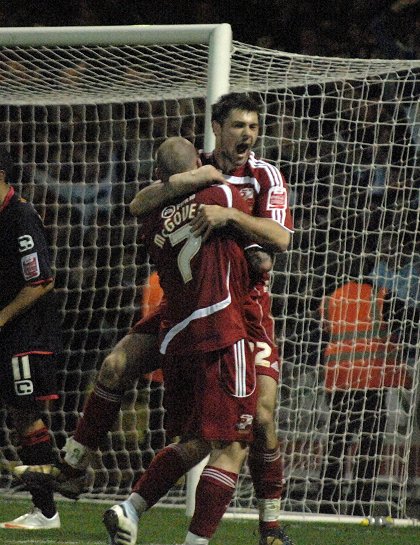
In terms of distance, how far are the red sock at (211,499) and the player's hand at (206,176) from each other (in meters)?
1.03

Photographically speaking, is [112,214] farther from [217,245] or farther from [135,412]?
[217,245]

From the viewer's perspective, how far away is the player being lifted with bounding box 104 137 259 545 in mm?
5148

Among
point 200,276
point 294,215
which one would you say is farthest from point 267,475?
point 294,215

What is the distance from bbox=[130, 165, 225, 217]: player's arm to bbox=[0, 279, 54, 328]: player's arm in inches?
45.5

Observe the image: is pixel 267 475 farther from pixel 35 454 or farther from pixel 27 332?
pixel 27 332

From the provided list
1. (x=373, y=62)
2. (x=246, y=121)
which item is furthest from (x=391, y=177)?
(x=246, y=121)

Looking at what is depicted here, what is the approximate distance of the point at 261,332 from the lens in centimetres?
571

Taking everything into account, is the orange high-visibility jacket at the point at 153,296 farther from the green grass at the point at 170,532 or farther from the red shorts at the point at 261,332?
Answer: the red shorts at the point at 261,332

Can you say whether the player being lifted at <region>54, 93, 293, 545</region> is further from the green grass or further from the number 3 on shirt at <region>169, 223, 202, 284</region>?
the green grass

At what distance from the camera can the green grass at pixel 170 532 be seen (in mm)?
6172

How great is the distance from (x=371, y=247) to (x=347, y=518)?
1.66m

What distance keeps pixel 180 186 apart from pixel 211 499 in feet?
3.71

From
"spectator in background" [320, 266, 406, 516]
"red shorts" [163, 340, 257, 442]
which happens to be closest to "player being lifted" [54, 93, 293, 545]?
"red shorts" [163, 340, 257, 442]

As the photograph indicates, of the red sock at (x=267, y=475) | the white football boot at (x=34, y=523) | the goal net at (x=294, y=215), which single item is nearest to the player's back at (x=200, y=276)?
the red sock at (x=267, y=475)
